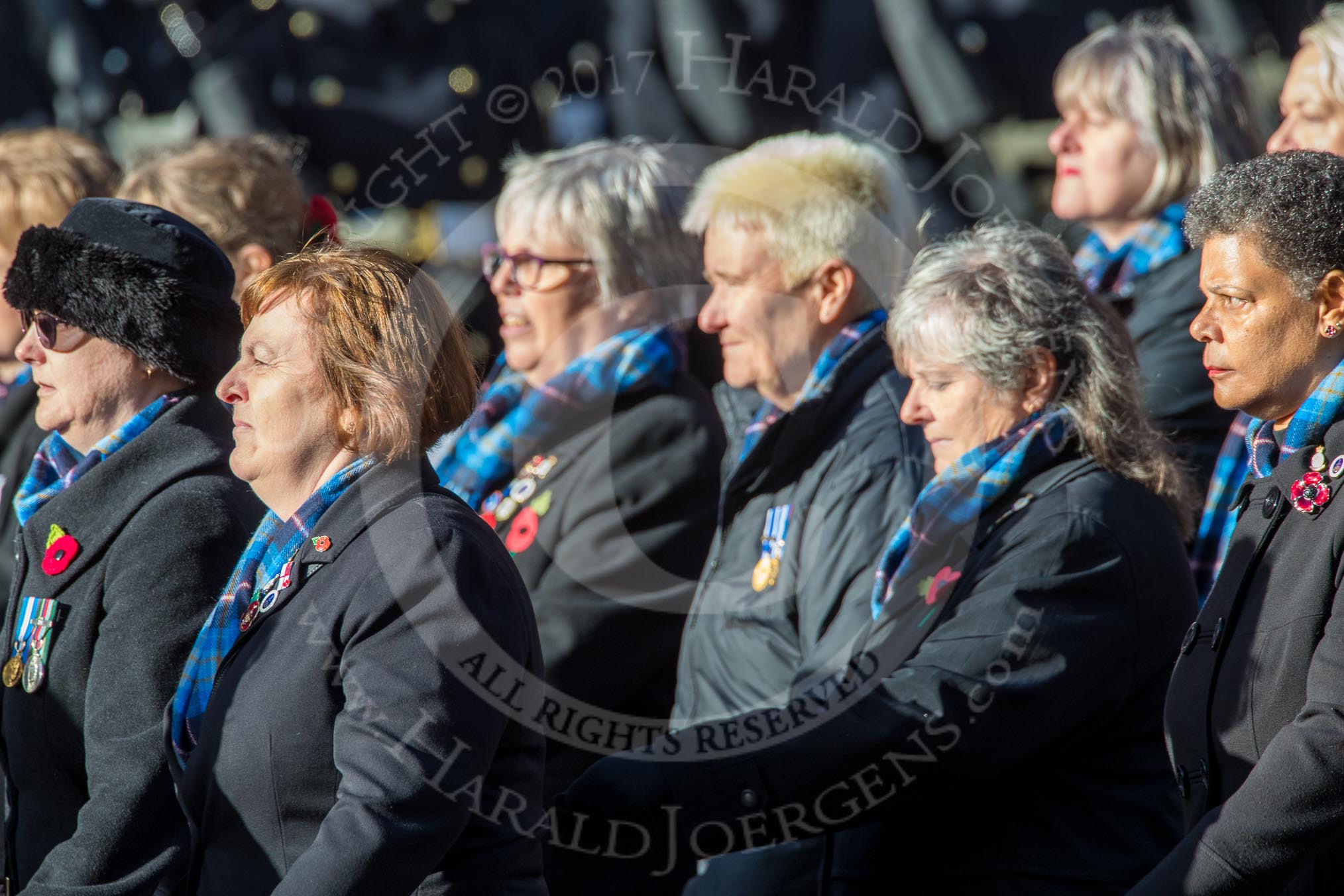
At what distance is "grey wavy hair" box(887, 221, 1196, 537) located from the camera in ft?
7.68

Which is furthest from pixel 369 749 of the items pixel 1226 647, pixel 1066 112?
pixel 1066 112

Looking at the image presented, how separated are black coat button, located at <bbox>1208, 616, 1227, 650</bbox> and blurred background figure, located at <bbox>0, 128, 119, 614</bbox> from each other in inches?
85.0

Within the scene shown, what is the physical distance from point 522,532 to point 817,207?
0.85m

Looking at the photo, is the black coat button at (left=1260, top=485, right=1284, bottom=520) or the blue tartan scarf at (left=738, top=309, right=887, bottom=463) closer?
the black coat button at (left=1260, top=485, right=1284, bottom=520)

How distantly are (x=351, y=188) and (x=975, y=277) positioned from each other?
235 centimetres

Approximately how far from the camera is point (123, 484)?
2250mm

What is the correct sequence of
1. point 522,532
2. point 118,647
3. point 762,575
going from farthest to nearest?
point 522,532, point 762,575, point 118,647

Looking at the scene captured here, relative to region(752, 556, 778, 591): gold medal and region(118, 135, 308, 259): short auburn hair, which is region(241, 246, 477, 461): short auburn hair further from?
region(118, 135, 308, 259): short auburn hair

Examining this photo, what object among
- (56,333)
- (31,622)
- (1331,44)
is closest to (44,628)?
(31,622)

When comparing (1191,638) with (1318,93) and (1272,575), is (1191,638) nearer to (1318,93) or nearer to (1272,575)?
(1272,575)

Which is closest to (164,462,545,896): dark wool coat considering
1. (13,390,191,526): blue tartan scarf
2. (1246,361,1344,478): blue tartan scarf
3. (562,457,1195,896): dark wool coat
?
(562,457,1195,896): dark wool coat

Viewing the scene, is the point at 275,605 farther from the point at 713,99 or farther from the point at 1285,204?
the point at 713,99

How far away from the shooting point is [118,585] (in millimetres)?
2143

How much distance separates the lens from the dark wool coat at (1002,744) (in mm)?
2115
